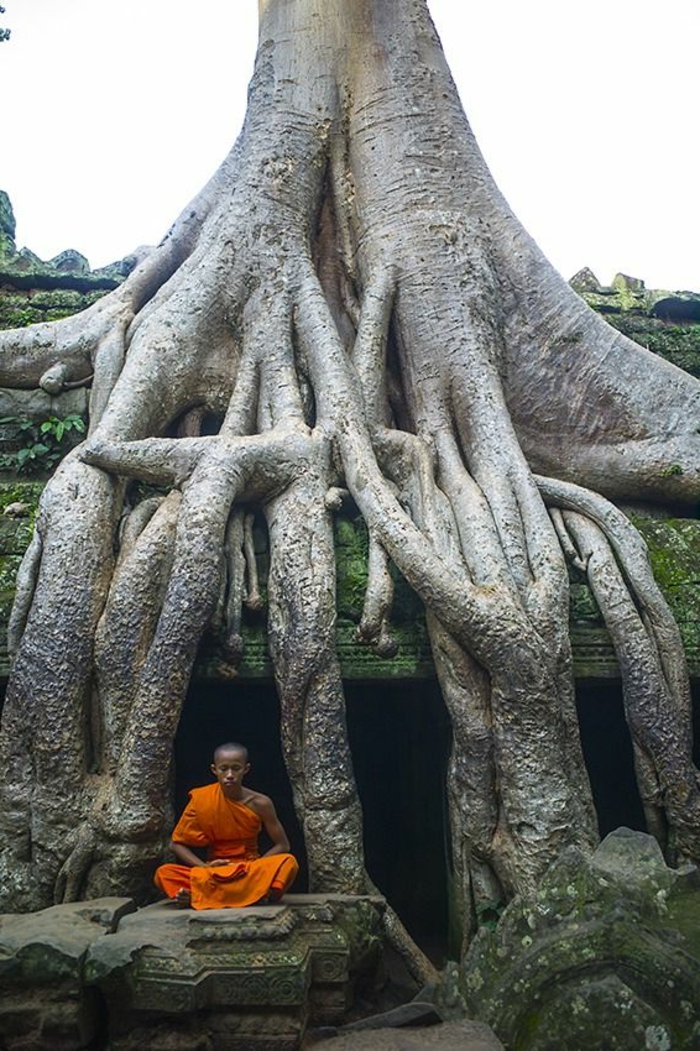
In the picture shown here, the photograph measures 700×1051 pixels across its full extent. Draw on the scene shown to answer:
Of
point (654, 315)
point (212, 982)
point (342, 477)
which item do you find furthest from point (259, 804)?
point (654, 315)

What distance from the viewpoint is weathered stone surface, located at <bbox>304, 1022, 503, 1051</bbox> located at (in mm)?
1996

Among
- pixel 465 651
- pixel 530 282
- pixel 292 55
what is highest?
pixel 292 55

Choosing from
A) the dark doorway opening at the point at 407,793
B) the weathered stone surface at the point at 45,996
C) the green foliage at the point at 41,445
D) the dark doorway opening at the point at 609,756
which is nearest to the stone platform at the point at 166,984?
the weathered stone surface at the point at 45,996

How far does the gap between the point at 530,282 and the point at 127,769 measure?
3.08m

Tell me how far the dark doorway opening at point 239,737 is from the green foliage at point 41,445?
140cm

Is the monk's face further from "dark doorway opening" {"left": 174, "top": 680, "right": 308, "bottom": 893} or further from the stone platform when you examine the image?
"dark doorway opening" {"left": 174, "top": 680, "right": 308, "bottom": 893}

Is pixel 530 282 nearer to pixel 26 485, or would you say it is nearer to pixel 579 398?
pixel 579 398

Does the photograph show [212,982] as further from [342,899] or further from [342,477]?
[342,477]

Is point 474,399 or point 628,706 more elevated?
point 474,399

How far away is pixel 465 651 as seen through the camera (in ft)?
9.78

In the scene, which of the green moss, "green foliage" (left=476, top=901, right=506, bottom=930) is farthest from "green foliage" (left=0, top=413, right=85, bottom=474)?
"green foliage" (left=476, top=901, right=506, bottom=930)

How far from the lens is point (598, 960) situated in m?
2.02

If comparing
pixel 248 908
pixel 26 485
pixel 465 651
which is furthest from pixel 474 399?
pixel 248 908

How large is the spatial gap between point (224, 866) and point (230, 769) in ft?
0.99
